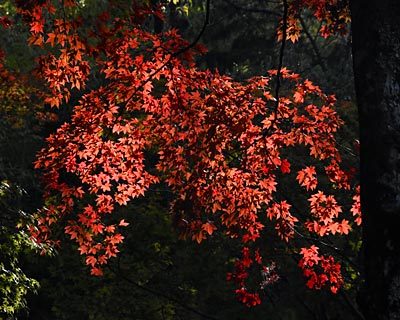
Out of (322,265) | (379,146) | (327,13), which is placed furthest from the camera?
(322,265)

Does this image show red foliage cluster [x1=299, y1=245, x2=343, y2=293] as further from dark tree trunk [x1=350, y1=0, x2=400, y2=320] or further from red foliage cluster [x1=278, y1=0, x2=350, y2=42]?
dark tree trunk [x1=350, y1=0, x2=400, y2=320]

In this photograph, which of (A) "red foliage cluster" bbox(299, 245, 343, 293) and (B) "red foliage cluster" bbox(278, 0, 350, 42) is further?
(A) "red foliage cluster" bbox(299, 245, 343, 293)

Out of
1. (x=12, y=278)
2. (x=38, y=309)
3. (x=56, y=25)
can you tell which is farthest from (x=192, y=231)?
(x=38, y=309)

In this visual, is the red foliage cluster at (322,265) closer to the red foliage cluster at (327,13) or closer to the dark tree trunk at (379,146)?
the red foliage cluster at (327,13)

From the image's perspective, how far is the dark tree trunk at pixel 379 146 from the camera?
272 cm

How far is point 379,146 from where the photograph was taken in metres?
2.86

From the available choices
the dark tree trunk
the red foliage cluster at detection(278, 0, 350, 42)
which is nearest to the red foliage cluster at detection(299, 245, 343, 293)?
the red foliage cluster at detection(278, 0, 350, 42)

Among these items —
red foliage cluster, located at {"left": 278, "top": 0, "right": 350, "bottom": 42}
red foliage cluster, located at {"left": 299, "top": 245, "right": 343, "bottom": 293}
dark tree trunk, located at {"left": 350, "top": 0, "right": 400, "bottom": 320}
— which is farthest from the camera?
red foliage cluster, located at {"left": 299, "top": 245, "right": 343, "bottom": 293}

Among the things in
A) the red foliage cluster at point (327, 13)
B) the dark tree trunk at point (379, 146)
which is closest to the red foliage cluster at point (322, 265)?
the red foliage cluster at point (327, 13)

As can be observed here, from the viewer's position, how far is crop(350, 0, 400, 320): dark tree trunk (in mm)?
2723

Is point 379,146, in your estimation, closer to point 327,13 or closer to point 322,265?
point 327,13

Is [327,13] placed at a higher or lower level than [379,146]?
higher

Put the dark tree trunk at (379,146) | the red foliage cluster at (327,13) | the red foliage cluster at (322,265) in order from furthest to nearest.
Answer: the red foliage cluster at (322,265)
the red foliage cluster at (327,13)
the dark tree trunk at (379,146)

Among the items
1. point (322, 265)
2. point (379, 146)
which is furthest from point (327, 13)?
point (379, 146)
